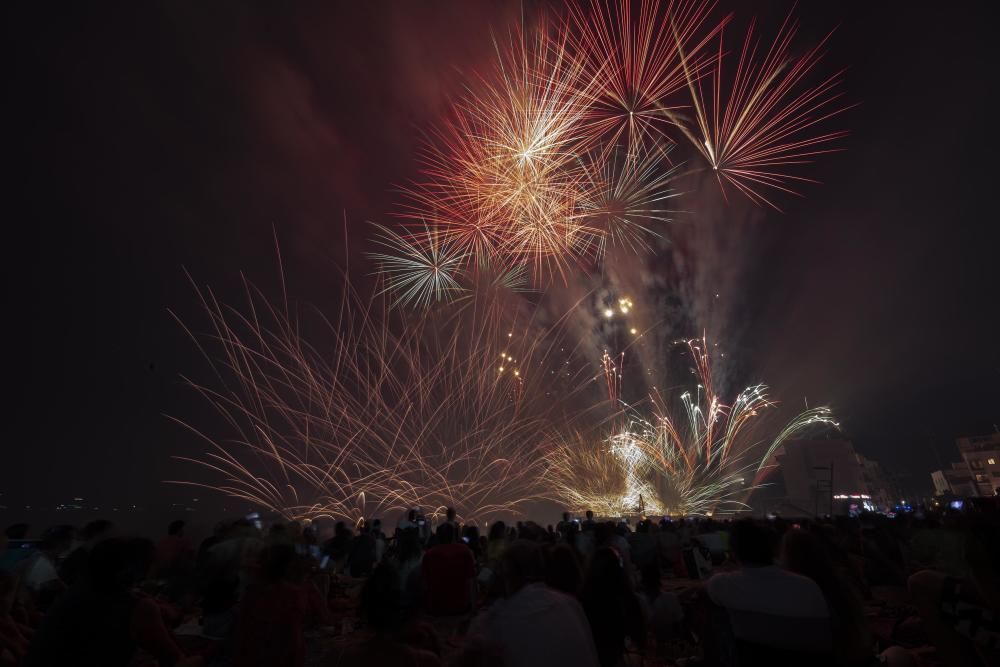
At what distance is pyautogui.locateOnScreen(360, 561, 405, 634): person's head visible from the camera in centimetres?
237

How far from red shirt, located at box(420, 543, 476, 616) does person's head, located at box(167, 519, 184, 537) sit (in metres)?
5.93

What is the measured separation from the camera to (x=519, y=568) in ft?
9.32

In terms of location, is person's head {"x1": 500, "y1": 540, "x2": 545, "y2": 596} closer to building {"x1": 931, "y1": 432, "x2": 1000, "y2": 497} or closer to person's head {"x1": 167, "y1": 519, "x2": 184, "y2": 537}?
person's head {"x1": 167, "y1": 519, "x2": 184, "y2": 537}

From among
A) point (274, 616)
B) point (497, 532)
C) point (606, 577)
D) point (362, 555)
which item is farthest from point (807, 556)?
point (362, 555)

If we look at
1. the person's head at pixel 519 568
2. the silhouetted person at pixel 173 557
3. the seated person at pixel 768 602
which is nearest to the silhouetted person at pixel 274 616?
the person's head at pixel 519 568

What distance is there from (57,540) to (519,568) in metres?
8.36

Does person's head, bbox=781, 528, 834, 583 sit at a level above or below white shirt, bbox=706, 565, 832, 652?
above

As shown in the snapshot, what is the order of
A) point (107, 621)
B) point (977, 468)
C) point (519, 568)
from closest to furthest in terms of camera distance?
point (519, 568)
point (107, 621)
point (977, 468)

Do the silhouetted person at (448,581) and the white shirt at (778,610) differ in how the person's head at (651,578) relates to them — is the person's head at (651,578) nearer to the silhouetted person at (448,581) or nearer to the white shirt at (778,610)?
the silhouetted person at (448,581)

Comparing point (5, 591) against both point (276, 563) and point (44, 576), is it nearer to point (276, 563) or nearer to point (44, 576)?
point (44, 576)

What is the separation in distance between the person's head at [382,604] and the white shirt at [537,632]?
52 cm

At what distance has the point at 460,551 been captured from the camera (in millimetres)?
5945

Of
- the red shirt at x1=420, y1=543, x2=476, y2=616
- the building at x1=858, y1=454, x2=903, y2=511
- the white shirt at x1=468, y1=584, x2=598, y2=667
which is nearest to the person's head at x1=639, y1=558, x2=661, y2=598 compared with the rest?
the red shirt at x1=420, y1=543, x2=476, y2=616

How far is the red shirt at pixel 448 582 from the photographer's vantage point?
5.77 meters
